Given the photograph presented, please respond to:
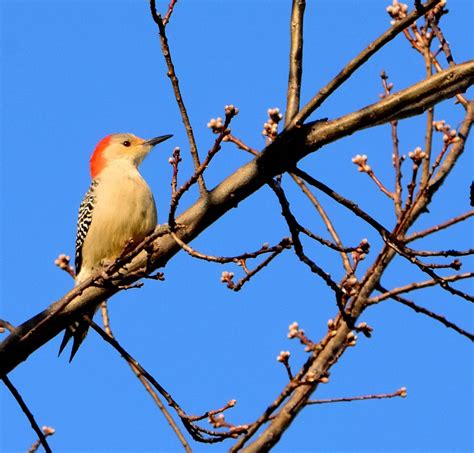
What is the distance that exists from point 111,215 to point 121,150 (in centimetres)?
134

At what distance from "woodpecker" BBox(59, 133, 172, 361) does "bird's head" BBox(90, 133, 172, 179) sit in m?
0.02

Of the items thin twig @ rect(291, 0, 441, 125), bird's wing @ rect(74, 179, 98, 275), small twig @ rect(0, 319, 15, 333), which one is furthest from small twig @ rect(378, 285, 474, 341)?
bird's wing @ rect(74, 179, 98, 275)

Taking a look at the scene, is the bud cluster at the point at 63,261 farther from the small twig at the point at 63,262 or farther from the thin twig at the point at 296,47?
the thin twig at the point at 296,47

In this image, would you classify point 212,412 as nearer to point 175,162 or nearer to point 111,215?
point 175,162

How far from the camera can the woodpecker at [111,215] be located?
762 cm

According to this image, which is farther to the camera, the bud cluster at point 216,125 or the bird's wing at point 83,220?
the bird's wing at point 83,220

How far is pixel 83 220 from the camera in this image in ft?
26.5

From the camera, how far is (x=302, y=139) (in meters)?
4.20

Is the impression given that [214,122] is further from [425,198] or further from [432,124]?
[432,124]

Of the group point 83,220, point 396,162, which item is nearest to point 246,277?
point 396,162

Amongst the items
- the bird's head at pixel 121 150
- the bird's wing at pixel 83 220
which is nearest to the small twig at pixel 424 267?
the bird's wing at pixel 83 220

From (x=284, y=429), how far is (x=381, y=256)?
137 centimetres

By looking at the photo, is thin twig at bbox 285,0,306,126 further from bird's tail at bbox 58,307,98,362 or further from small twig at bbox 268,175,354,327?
bird's tail at bbox 58,307,98,362

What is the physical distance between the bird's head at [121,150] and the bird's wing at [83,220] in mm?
417
